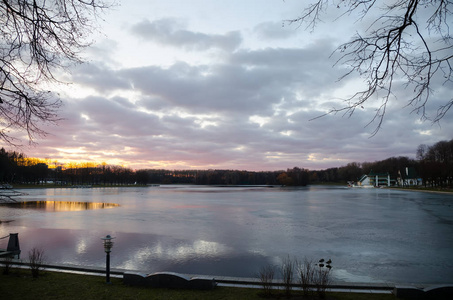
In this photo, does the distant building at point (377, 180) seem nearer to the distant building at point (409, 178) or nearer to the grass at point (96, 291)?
the distant building at point (409, 178)

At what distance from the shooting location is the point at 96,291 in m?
6.14

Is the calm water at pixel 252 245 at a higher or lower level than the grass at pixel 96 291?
lower

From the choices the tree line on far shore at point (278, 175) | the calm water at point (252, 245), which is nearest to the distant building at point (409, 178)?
the tree line on far shore at point (278, 175)

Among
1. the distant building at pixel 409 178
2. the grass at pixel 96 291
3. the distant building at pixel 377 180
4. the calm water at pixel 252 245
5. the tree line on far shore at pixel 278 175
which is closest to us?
the grass at pixel 96 291

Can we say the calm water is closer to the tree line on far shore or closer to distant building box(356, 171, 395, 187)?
the tree line on far shore

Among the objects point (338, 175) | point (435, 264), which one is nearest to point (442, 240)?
point (435, 264)

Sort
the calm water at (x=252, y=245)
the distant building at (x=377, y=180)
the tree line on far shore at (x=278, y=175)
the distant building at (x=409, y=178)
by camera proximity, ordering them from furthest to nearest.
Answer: the distant building at (x=377, y=180)
the distant building at (x=409, y=178)
the tree line on far shore at (x=278, y=175)
the calm water at (x=252, y=245)

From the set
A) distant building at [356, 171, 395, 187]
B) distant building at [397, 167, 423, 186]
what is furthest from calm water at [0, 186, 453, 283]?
distant building at [356, 171, 395, 187]

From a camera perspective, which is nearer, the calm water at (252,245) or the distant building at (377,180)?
the calm water at (252,245)

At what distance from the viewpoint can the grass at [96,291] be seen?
5.84 m

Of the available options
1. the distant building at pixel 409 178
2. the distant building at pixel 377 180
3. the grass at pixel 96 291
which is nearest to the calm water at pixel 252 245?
the grass at pixel 96 291

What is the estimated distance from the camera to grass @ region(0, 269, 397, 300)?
5.84 m

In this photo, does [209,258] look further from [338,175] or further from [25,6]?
[338,175]

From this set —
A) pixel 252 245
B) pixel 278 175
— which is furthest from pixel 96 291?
pixel 278 175
